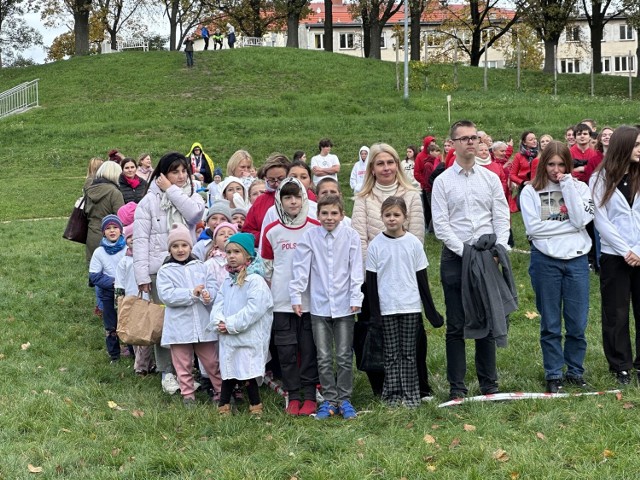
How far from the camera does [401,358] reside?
7.12 meters

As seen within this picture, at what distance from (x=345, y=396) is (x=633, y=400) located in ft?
7.21

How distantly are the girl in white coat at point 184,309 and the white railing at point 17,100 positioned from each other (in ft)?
98.2

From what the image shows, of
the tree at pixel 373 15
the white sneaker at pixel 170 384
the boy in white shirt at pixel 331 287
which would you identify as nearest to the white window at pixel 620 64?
the tree at pixel 373 15

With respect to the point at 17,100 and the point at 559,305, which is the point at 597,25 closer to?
the point at 17,100

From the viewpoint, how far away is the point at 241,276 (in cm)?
731

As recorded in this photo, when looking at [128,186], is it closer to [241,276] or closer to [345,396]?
[241,276]

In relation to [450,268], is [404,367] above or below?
below

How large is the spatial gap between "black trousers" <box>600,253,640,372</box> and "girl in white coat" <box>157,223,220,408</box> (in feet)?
11.0

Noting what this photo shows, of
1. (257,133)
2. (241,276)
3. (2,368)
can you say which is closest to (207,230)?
(241,276)

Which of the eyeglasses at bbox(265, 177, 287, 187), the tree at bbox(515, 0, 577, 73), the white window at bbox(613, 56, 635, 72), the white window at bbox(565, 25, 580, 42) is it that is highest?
the white window at bbox(613, 56, 635, 72)

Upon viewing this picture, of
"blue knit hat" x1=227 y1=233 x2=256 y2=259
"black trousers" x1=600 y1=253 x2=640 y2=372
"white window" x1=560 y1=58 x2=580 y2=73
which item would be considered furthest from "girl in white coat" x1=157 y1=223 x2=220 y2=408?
"white window" x1=560 y1=58 x2=580 y2=73

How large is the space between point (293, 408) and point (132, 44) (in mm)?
62419

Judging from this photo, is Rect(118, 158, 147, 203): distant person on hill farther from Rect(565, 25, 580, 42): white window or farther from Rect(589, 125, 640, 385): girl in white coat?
Rect(565, 25, 580, 42): white window

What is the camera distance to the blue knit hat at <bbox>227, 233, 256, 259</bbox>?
23.9 feet
